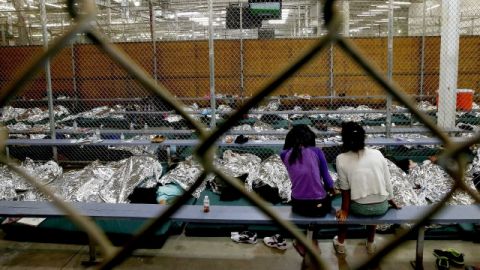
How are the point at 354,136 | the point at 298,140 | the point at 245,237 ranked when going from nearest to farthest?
1. the point at 354,136
2. the point at 298,140
3. the point at 245,237

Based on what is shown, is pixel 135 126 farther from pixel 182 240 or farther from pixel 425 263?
pixel 425 263

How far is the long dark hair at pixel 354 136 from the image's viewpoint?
3467 millimetres

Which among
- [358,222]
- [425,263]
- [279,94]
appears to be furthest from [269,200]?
[279,94]

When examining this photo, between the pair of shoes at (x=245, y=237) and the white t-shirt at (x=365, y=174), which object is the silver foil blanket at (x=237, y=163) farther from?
the white t-shirt at (x=365, y=174)

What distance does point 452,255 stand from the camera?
3676mm

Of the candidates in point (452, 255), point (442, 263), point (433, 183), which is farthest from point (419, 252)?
point (433, 183)

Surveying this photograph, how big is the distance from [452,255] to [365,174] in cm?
120

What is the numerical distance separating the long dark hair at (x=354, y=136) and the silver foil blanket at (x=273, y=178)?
1.72 m

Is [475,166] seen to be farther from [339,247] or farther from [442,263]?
[339,247]

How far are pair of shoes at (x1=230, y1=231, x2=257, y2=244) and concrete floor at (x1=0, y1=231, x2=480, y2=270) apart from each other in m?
0.05

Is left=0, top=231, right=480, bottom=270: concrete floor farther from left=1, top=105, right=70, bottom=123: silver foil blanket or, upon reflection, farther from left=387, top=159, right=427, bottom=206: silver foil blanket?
left=1, top=105, right=70, bottom=123: silver foil blanket

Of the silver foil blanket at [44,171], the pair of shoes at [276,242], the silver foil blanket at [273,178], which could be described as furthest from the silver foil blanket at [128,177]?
the pair of shoes at [276,242]

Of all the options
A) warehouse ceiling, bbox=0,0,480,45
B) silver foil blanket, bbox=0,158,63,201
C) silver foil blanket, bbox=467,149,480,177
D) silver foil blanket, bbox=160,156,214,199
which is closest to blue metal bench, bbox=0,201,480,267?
silver foil blanket, bbox=0,158,63,201

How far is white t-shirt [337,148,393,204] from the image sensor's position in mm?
3482
